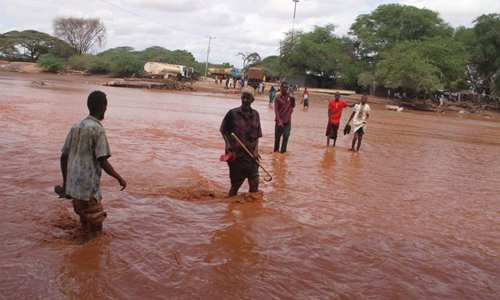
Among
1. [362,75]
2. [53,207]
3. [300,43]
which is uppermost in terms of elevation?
[300,43]

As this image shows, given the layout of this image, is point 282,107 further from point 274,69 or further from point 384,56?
point 274,69

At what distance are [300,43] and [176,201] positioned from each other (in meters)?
43.8

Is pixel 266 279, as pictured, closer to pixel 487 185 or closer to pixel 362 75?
Result: pixel 487 185

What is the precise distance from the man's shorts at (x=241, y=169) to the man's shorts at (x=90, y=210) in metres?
1.97

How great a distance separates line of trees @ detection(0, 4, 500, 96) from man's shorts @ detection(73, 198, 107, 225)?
3682 centimetres

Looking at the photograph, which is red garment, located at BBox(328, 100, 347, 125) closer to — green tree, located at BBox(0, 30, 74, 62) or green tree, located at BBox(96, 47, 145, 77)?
green tree, located at BBox(96, 47, 145, 77)

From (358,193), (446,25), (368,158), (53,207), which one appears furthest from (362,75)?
(53,207)

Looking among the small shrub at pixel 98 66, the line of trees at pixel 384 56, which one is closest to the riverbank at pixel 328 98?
the line of trees at pixel 384 56

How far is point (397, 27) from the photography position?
45.8 metres

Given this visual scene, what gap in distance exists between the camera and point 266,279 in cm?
344

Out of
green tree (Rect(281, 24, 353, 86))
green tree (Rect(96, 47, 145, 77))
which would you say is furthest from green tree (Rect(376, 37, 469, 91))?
green tree (Rect(96, 47, 145, 77))

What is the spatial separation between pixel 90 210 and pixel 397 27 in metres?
47.7

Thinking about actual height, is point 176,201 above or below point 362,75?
below

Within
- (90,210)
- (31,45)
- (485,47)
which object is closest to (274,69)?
(485,47)
